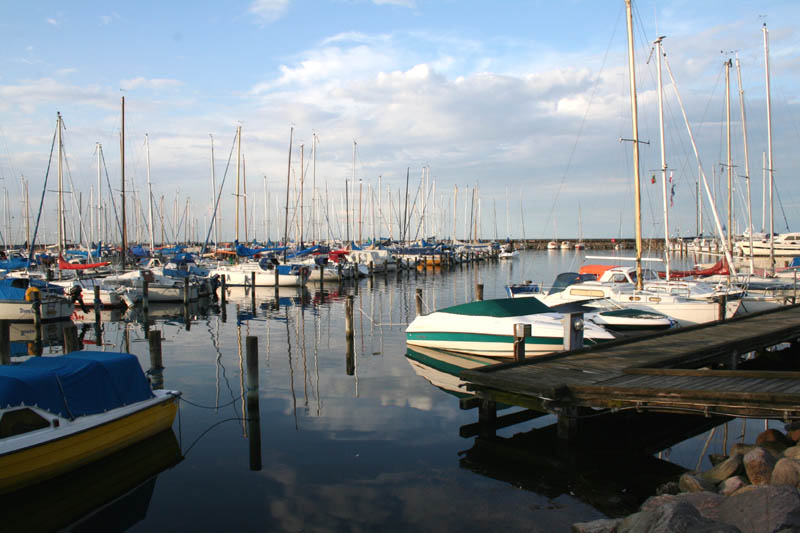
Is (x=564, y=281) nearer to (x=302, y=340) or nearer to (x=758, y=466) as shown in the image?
(x=302, y=340)

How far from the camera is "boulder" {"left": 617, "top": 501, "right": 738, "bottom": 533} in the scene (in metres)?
5.99

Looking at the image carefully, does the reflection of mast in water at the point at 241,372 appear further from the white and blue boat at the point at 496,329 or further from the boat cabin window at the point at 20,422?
the white and blue boat at the point at 496,329

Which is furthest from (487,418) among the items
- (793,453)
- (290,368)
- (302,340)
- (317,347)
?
(302,340)

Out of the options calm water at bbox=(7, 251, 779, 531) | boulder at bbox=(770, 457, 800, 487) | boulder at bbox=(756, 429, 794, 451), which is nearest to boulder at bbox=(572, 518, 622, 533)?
calm water at bbox=(7, 251, 779, 531)

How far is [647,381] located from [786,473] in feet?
10.2

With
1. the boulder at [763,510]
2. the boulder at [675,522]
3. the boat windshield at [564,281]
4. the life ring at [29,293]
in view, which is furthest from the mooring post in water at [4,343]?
the boat windshield at [564,281]

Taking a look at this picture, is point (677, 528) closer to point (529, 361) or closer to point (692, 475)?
point (692, 475)

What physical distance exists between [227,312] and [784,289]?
1142 inches

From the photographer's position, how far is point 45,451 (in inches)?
375

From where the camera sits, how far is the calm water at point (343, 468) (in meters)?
8.77

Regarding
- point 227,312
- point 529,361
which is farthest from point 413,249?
point 529,361

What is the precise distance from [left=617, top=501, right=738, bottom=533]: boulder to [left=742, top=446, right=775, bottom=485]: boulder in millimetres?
2165

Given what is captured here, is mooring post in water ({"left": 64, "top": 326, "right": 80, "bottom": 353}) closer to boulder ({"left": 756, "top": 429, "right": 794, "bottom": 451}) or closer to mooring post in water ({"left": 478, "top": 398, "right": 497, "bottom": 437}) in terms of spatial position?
mooring post in water ({"left": 478, "top": 398, "right": 497, "bottom": 437})

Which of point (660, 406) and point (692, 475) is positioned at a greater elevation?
point (660, 406)
